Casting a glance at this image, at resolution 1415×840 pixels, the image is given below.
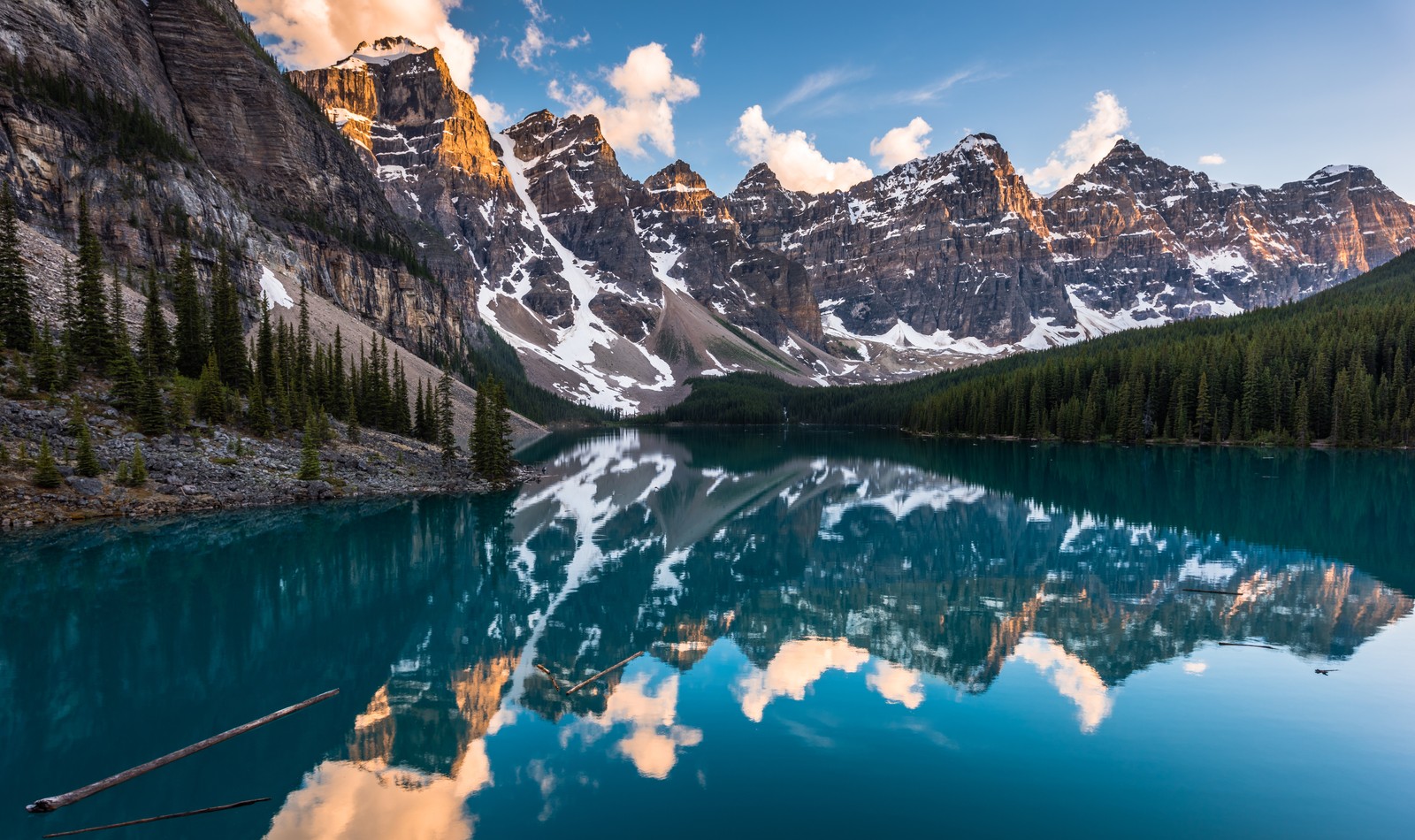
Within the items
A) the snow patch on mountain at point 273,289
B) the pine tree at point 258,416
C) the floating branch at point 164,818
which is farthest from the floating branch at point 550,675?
the snow patch on mountain at point 273,289

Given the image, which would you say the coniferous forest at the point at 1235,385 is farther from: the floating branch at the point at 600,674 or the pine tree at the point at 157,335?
the pine tree at the point at 157,335

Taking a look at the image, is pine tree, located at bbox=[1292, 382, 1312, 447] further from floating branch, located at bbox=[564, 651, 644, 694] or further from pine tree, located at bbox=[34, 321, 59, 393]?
pine tree, located at bbox=[34, 321, 59, 393]

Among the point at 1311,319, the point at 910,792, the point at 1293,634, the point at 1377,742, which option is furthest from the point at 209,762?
the point at 1311,319

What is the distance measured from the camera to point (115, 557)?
78.3ft

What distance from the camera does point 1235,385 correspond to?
75.3m

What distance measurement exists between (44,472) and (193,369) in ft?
55.7

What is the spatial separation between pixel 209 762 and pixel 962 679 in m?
12.9

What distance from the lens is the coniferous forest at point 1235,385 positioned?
68062 millimetres

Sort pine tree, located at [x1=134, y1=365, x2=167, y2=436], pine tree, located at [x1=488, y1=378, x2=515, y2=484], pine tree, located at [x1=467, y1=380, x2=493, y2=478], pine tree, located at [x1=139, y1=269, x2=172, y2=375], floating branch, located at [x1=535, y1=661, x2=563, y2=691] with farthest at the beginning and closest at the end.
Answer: pine tree, located at [x1=488, y1=378, x2=515, y2=484], pine tree, located at [x1=467, y1=380, x2=493, y2=478], pine tree, located at [x1=139, y1=269, x2=172, y2=375], pine tree, located at [x1=134, y1=365, x2=167, y2=436], floating branch, located at [x1=535, y1=661, x2=563, y2=691]

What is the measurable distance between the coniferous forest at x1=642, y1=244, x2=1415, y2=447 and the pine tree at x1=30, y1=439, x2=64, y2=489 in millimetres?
89501

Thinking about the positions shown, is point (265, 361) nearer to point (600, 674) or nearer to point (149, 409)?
point (149, 409)

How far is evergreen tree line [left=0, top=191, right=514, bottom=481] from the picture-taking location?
34281 millimetres

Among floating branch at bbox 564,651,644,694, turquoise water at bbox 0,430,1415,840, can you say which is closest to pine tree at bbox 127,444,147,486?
turquoise water at bbox 0,430,1415,840

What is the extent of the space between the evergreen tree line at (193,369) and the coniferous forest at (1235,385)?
69662 millimetres
